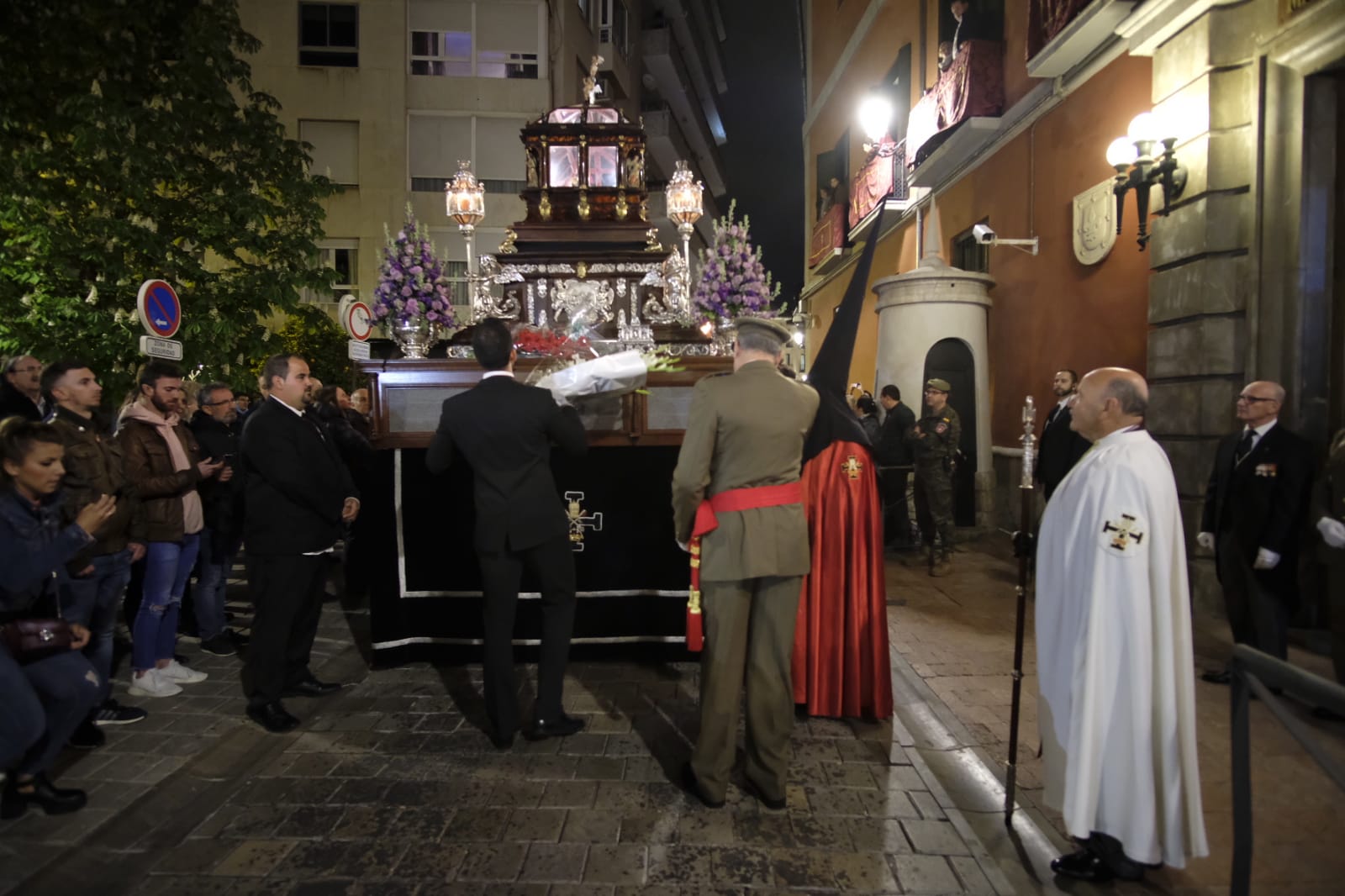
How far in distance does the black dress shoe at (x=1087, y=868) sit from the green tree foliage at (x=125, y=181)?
1320 cm

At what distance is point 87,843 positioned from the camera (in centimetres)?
314

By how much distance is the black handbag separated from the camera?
3209 millimetres

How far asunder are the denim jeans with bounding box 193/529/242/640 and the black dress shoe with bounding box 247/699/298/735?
6.03ft

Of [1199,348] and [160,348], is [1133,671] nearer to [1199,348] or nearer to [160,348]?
[1199,348]

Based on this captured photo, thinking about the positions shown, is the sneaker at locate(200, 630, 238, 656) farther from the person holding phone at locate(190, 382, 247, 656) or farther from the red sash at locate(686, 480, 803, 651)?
the red sash at locate(686, 480, 803, 651)

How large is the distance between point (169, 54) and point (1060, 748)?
15530 millimetres

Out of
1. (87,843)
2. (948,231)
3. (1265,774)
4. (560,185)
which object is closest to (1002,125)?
(948,231)

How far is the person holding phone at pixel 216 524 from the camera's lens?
5.82 metres

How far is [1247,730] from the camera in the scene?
92.0 inches

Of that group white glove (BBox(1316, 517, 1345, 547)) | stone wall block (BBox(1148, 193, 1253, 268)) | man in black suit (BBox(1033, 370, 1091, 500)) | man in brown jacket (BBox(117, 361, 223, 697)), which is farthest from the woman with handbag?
stone wall block (BBox(1148, 193, 1253, 268))

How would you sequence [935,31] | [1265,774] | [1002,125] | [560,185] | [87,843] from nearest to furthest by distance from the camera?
1. [87,843]
2. [1265,774]
3. [560,185]
4. [1002,125]
5. [935,31]

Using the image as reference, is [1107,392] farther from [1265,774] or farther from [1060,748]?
[1265,774]

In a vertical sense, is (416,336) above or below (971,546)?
above

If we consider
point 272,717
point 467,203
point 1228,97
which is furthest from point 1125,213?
point 272,717
